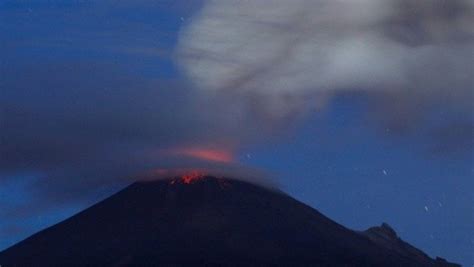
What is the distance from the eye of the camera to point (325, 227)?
52562mm

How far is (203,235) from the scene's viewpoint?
50.9 meters

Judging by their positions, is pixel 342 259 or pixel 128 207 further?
pixel 128 207

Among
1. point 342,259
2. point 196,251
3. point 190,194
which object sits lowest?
point 342,259

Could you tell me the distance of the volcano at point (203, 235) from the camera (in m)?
47.2

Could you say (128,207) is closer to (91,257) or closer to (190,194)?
(190,194)

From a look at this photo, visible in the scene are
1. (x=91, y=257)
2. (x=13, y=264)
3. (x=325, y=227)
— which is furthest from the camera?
(x=325, y=227)

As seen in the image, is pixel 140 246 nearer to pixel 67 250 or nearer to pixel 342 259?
pixel 67 250

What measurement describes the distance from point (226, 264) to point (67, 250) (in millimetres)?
9996

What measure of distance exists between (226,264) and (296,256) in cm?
426

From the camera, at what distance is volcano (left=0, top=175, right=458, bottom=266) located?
47156mm

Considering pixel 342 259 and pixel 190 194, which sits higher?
pixel 190 194

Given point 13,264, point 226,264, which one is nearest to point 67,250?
point 13,264

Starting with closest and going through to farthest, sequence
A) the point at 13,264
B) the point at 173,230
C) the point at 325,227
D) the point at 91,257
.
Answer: the point at 13,264 → the point at 91,257 → the point at 325,227 → the point at 173,230

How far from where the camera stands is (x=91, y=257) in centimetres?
4906
